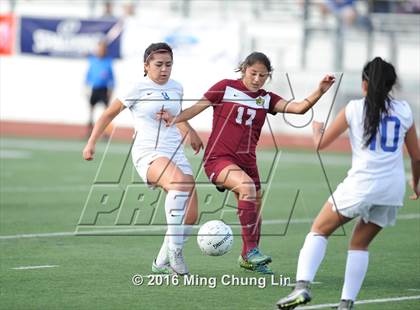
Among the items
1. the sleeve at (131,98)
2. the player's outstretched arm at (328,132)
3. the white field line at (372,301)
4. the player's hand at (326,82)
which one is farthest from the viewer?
the sleeve at (131,98)

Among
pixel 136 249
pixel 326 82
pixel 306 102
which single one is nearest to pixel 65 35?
pixel 136 249

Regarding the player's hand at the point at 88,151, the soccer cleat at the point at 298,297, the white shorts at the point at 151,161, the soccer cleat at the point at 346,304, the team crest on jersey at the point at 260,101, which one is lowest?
the soccer cleat at the point at 346,304

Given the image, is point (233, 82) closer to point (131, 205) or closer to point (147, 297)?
point (147, 297)

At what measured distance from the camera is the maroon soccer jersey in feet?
31.4

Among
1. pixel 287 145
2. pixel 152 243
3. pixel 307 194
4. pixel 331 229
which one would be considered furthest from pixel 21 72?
pixel 331 229

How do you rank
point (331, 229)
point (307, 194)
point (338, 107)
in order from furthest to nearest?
1. point (338, 107)
2. point (307, 194)
3. point (331, 229)

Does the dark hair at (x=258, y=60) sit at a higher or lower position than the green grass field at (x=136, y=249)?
higher

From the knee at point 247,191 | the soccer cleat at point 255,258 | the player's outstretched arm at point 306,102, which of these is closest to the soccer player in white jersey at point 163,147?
the knee at point 247,191

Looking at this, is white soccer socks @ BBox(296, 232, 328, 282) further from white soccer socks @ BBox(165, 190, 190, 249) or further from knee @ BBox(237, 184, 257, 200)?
knee @ BBox(237, 184, 257, 200)

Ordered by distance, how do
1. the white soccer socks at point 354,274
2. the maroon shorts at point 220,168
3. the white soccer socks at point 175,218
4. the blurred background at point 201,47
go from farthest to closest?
the blurred background at point 201,47 → the maroon shorts at point 220,168 → the white soccer socks at point 175,218 → the white soccer socks at point 354,274

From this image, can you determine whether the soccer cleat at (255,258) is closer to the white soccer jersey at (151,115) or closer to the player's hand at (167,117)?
the white soccer jersey at (151,115)

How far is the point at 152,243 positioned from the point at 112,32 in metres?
17.3

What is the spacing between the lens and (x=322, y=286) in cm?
892

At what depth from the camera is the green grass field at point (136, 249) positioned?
827cm
